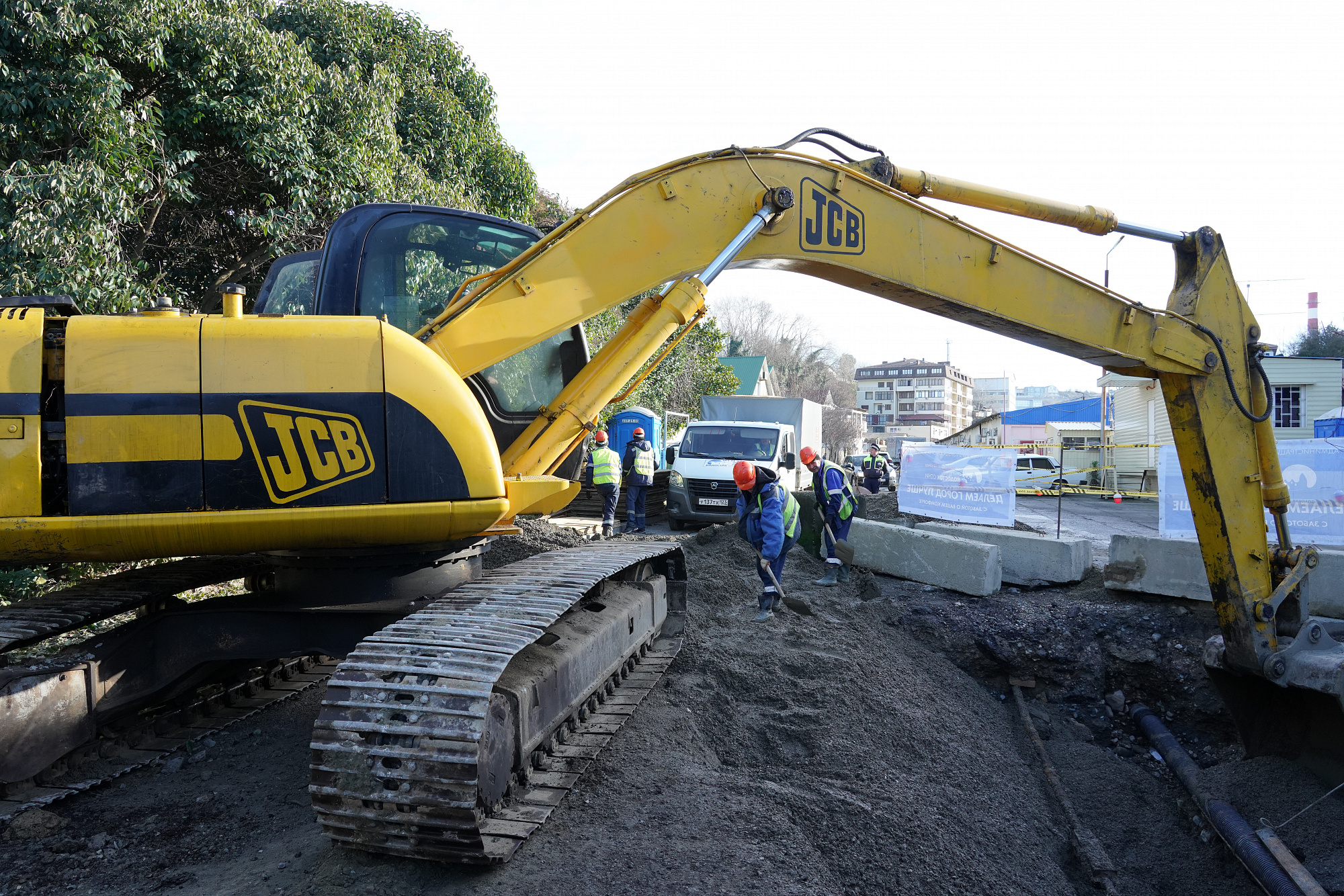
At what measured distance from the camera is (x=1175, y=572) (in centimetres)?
732

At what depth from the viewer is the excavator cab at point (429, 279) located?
3895 millimetres

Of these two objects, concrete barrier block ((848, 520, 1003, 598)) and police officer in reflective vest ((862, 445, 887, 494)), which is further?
police officer in reflective vest ((862, 445, 887, 494))

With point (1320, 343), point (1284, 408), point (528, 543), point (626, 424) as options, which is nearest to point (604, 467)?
point (528, 543)

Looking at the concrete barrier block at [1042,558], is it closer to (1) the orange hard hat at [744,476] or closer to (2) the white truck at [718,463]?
(1) the orange hard hat at [744,476]

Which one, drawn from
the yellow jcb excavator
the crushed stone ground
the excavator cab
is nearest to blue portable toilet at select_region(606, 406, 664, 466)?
the crushed stone ground

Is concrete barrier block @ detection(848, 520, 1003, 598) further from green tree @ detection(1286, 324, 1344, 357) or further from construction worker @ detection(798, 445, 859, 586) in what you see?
green tree @ detection(1286, 324, 1344, 357)

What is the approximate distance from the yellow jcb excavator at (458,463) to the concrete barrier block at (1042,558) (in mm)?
3321

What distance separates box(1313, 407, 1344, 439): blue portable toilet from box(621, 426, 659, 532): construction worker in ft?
58.4

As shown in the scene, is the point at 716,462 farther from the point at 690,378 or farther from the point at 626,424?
the point at 690,378

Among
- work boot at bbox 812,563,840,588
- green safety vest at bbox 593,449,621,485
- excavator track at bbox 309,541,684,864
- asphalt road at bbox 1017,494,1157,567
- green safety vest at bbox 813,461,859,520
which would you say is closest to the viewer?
excavator track at bbox 309,541,684,864

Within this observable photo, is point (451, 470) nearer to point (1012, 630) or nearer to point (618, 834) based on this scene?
point (618, 834)

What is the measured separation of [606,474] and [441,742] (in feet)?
33.3

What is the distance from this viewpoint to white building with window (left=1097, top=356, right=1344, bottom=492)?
25.8 meters

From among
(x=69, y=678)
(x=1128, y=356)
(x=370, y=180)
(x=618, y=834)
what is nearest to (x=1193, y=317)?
(x=1128, y=356)
